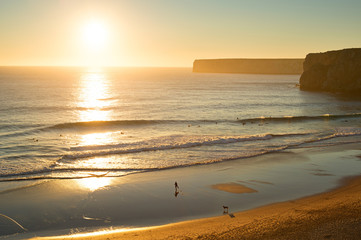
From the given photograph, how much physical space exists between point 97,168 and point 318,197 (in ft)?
40.8

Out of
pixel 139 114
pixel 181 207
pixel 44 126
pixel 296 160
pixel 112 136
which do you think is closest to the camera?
pixel 181 207

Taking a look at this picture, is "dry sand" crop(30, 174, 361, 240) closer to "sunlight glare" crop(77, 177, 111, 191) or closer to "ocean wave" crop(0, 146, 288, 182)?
"sunlight glare" crop(77, 177, 111, 191)

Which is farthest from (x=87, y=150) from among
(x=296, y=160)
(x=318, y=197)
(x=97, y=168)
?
(x=318, y=197)

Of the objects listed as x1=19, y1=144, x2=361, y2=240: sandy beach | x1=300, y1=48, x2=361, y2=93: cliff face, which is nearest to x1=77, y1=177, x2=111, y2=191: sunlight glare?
x1=19, y1=144, x2=361, y2=240: sandy beach

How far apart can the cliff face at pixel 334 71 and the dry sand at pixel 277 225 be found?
76.6 m

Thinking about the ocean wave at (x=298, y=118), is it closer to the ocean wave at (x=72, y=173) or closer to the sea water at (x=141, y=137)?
the sea water at (x=141, y=137)

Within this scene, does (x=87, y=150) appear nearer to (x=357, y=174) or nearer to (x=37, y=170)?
(x=37, y=170)

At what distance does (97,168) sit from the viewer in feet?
61.3

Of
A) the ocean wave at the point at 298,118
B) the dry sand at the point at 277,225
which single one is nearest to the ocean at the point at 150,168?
the dry sand at the point at 277,225

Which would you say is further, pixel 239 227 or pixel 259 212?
pixel 259 212

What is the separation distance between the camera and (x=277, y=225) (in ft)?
33.3

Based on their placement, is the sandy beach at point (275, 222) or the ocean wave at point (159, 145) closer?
the sandy beach at point (275, 222)

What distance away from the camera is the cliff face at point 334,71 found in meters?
77.6

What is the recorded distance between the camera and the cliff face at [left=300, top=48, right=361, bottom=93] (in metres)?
77.6
